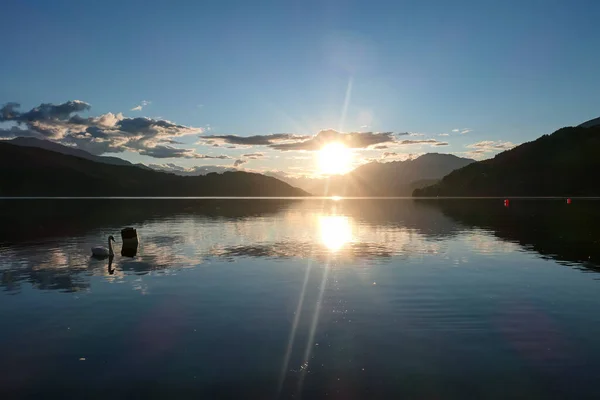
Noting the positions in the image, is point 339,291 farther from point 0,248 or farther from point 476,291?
point 0,248

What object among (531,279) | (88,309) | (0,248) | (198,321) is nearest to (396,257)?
(531,279)

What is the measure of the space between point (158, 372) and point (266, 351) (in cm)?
380

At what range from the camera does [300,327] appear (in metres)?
18.9

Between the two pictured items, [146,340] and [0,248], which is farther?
[0,248]

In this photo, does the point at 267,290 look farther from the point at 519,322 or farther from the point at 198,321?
the point at 519,322

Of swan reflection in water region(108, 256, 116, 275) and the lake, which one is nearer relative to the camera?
the lake

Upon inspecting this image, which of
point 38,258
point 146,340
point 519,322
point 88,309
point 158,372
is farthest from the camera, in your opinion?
point 38,258

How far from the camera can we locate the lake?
13.3 meters

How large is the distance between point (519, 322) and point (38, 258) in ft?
123

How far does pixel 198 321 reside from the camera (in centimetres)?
1977

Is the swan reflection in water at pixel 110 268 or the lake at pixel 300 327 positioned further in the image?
the swan reflection in water at pixel 110 268

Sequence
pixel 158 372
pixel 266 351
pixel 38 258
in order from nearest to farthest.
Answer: pixel 158 372
pixel 266 351
pixel 38 258

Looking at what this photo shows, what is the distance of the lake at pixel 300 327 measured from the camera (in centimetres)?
1333

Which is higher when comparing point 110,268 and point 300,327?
point 300,327
